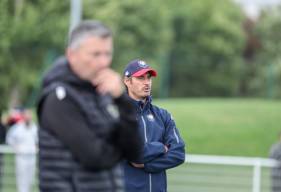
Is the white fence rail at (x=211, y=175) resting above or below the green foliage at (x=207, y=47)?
below

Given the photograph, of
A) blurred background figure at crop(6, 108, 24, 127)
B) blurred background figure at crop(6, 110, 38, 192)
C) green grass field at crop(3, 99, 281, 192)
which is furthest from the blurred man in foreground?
green grass field at crop(3, 99, 281, 192)

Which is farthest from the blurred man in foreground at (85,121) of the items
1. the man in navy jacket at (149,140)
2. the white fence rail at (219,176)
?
the white fence rail at (219,176)

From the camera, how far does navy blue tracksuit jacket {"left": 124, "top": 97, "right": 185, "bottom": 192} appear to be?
Answer: 22.5ft

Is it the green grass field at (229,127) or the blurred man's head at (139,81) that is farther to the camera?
the green grass field at (229,127)

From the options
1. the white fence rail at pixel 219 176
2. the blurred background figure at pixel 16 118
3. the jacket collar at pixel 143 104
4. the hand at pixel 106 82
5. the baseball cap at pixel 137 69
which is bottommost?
the white fence rail at pixel 219 176

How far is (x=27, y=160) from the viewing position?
13977 mm

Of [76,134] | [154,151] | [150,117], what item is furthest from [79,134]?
[150,117]

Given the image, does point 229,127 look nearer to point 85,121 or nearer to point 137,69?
point 137,69

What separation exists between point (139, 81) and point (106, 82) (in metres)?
2.63

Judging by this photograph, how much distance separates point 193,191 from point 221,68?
40743mm

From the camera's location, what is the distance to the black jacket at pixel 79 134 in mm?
4344

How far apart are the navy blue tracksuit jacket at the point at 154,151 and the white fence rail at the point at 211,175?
6.61 metres

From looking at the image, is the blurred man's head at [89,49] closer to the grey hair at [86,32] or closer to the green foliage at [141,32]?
the grey hair at [86,32]

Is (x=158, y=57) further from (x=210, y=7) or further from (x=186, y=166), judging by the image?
(x=186, y=166)
